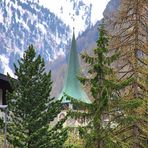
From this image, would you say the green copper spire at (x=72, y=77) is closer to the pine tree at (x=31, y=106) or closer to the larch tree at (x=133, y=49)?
the larch tree at (x=133, y=49)

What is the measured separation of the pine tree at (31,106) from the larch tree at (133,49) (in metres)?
3.71

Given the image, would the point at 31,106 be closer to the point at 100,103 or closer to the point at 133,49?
the point at 100,103

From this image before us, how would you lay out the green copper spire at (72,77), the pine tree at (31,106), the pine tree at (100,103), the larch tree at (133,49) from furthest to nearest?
the green copper spire at (72,77), the larch tree at (133,49), the pine tree at (31,106), the pine tree at (100,103)

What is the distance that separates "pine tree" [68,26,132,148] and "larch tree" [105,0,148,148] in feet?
9.17

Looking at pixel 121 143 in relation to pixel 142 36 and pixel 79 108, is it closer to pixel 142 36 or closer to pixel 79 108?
pixel 79 108


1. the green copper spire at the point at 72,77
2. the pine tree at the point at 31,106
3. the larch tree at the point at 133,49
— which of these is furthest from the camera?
the green copper spire at the point at 72,77

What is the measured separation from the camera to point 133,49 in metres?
28.6

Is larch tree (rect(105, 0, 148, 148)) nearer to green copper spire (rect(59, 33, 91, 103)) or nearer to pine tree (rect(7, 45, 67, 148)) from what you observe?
pine tree (rect(7, 45, 67, 148))

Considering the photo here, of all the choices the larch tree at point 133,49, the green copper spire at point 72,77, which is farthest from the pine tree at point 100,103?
the green copper spire at point 72,77

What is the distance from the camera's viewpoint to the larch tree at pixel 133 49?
27.9m

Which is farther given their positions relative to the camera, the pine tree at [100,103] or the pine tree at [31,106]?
the pine tree at [31,106]

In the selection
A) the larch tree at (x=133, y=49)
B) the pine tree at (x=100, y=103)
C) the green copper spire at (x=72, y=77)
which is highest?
the green copper spire at (x=72, y=77)

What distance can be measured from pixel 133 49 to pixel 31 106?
234 inches

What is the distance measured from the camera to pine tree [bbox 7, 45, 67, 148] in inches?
995
